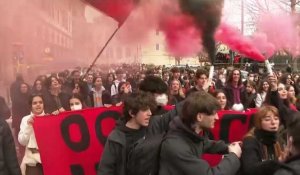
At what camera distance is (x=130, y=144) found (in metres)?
3.61

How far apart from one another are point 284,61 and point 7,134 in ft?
82.2

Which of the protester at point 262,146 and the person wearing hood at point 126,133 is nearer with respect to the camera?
the protester at point 262,146

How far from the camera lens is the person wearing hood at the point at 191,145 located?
9.61ft

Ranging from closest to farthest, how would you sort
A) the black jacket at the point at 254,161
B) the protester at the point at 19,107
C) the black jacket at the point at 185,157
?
the black jacket at the point at 185,157 → the black jacket at the point at 254,161 → the protester at the point at 19,107

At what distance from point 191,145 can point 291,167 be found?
2.29 ft

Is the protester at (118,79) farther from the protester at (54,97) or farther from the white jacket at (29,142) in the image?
the white jacket at (29,142)

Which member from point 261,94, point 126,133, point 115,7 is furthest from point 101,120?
point 261,94

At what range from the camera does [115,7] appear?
324 inches

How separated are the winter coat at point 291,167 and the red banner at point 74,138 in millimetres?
1917

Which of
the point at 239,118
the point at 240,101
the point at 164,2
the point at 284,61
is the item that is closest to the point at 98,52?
the point at 164,2

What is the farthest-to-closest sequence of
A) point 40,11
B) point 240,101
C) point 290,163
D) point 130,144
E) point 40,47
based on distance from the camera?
point 40,47
point 40,11
point 240,101
point 130,144
point 290,163

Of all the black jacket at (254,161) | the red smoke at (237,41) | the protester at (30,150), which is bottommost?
the protester at (30,150)

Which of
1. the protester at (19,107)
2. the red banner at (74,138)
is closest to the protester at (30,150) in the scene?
the red banner at (74,138)

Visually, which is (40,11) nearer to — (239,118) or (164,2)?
(164,2)
